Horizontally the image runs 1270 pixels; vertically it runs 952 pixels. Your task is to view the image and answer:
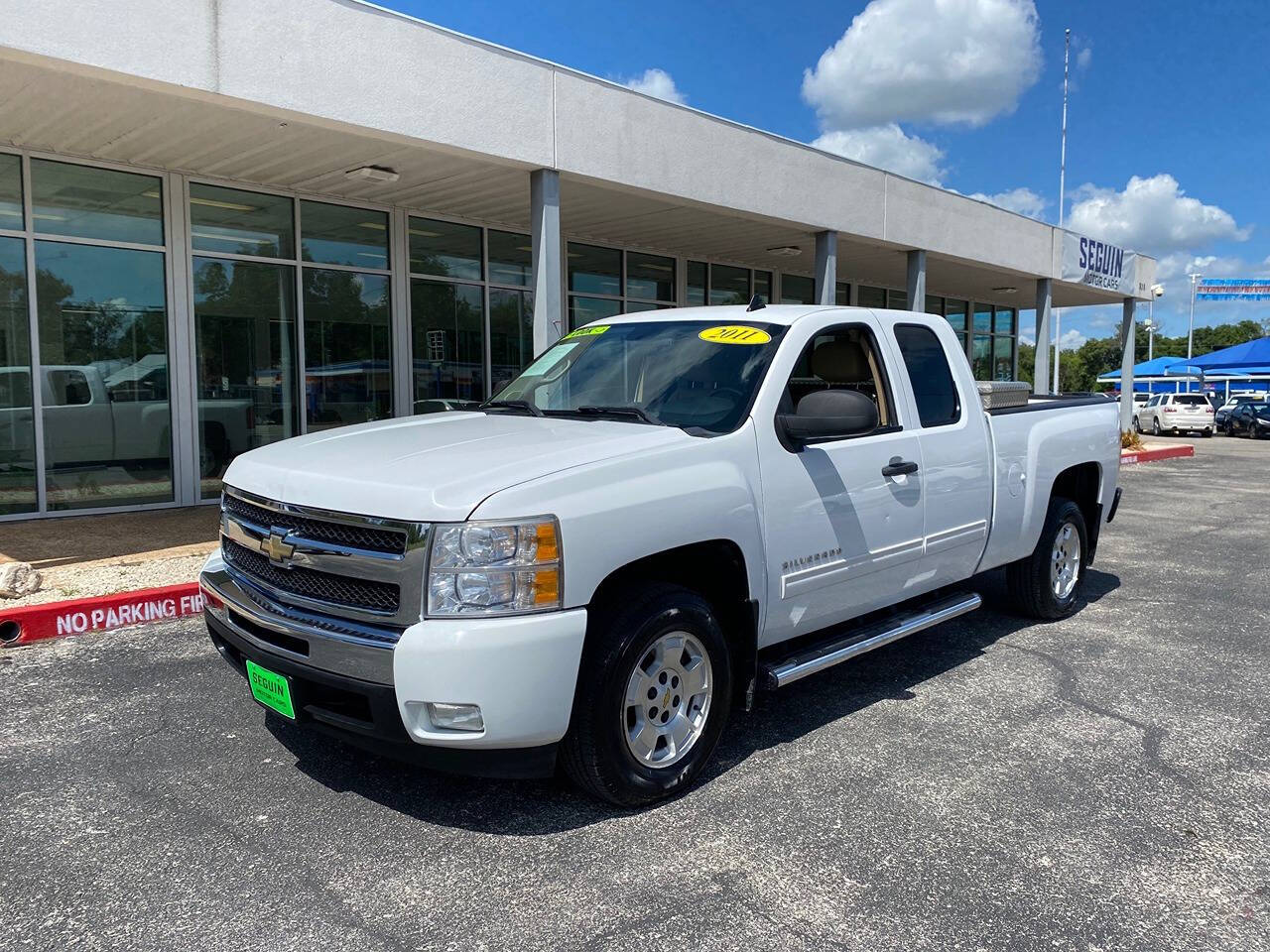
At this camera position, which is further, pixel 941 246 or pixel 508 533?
pixel 941 246

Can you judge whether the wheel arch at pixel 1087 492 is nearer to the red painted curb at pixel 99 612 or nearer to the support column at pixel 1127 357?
the red painted curb at pixel 99 612

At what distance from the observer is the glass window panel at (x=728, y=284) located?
1788 cm

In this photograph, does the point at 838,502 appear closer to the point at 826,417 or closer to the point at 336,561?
the point at 826,417

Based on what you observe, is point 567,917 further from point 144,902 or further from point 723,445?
point 723,445

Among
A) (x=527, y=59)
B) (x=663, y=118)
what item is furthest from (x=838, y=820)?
(x=663, y=118)

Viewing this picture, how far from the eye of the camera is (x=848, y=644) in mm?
4445

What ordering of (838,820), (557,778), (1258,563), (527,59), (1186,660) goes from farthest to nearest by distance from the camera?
(527,59) < (1258,563) < (1186,660) < (557,778) < (838,820)

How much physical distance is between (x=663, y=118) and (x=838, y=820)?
29.0ft

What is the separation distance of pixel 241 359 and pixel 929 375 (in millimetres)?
8816

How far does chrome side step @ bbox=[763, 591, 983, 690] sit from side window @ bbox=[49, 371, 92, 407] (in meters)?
8.93

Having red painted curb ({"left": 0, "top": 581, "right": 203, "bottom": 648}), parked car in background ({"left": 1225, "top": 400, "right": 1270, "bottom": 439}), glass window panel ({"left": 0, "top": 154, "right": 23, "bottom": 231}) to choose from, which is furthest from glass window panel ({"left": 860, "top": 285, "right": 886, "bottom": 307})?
parked car in background ({"left": 1225, "top": 400, "right": 1270, "bottom": 439})

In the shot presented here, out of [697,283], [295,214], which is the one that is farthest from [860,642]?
[697,283]

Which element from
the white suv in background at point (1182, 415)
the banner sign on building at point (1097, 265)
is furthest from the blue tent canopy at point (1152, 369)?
the banner sign on building at point (1097, 265)

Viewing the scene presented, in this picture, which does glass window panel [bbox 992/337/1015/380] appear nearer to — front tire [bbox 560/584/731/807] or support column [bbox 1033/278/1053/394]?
support column [bbox 1033/278/1053/394]
